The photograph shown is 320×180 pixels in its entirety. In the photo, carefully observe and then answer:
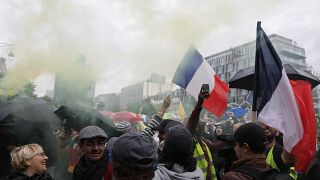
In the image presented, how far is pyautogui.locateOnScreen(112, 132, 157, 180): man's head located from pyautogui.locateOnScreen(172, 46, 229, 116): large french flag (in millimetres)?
3843

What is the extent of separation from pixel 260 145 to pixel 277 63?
1.64 m

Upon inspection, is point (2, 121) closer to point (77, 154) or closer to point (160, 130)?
point (77, 154)

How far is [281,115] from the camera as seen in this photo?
387 cm

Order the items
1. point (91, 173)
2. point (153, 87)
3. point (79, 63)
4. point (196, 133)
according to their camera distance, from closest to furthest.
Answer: point (91, 173)
point (196, 133)
point (79, 63)
point (153, 87)

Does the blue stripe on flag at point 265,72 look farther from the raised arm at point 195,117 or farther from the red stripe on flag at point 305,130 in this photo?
the raised arm at point 195,117

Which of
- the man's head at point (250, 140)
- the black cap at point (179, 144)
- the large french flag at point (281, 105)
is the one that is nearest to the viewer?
the black cap at point (179, 144)

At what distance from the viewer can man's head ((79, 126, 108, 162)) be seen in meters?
3.33

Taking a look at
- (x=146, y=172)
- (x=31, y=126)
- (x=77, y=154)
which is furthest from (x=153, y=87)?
(x=146, y=172)

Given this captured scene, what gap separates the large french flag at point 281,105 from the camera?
347cm

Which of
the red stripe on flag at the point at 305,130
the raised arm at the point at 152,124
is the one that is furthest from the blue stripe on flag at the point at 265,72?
the raised arm at the point at 152,124

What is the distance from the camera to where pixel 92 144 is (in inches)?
132

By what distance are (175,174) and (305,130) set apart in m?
1.76

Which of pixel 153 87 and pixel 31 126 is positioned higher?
pixel 153 87

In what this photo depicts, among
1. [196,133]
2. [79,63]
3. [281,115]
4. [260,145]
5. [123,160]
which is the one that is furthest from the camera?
[79,63]
